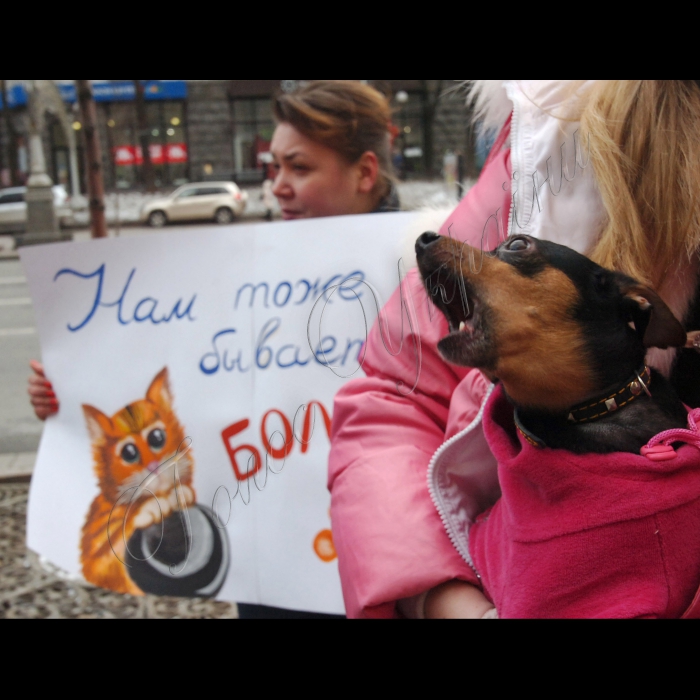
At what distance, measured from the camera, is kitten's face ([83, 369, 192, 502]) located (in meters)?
1.45

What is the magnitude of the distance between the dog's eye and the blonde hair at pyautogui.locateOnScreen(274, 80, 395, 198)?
105 centimetres

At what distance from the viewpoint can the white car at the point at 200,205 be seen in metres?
2.70

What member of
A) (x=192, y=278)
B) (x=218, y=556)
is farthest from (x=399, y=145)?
(x=218, y=556)

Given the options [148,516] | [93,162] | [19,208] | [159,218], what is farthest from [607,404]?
[19,208]

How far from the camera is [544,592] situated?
80 centimetres

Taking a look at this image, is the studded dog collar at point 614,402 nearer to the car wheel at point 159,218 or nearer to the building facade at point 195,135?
the building facade at point 195,135

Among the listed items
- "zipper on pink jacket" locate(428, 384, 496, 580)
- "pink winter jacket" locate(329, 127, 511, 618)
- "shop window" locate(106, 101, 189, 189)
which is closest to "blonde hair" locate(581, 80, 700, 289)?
"pink winter jacket" locate(329, 127, 511, 618)

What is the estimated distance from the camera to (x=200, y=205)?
119 inches

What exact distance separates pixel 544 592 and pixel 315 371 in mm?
880

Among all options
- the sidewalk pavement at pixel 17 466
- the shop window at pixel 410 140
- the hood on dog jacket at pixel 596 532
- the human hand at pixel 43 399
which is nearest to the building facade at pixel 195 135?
the shop window at pixel 410 140

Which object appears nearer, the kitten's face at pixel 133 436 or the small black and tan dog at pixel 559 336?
the small black and tan dog at pixel 559 336

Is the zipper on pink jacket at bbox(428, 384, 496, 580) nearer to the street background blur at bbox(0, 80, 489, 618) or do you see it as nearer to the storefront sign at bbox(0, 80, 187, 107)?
the street background blur at bbox(0, 80, 489, 618)

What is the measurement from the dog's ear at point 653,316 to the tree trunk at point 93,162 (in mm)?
2244

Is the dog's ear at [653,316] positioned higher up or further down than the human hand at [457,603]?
higher up
